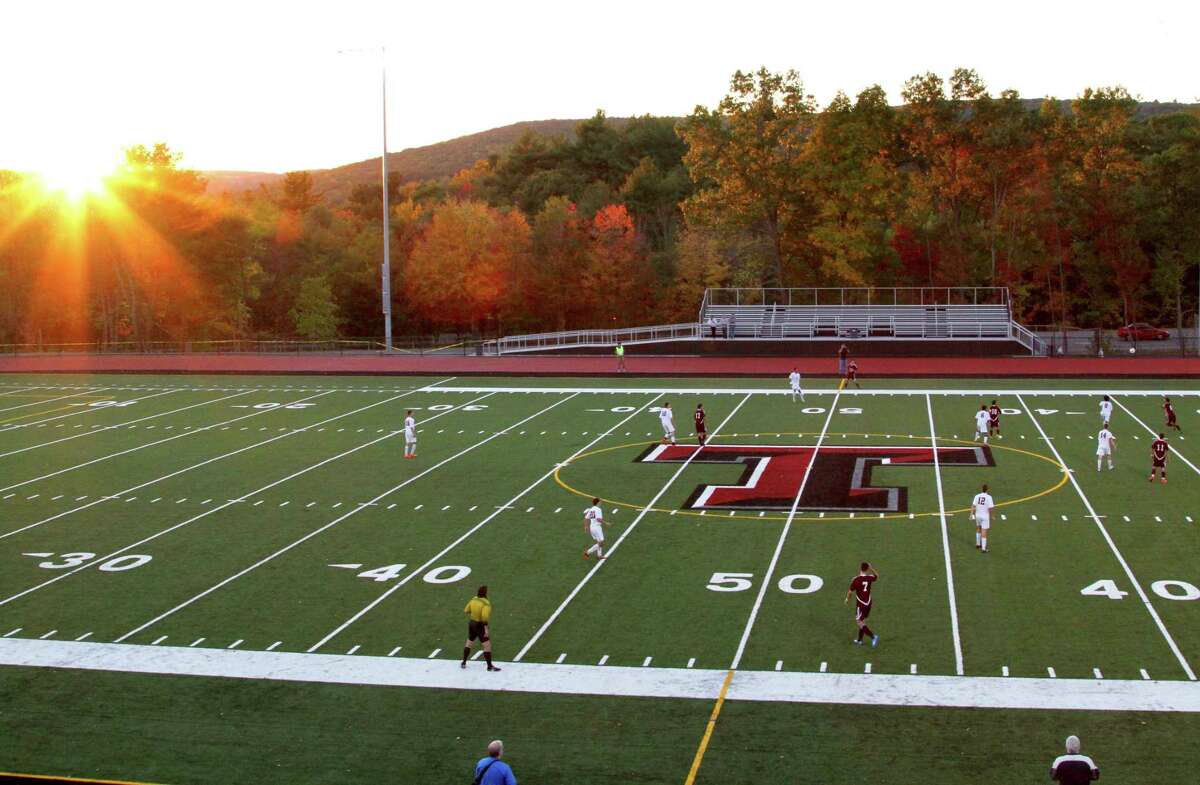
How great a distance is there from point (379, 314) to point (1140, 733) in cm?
9035

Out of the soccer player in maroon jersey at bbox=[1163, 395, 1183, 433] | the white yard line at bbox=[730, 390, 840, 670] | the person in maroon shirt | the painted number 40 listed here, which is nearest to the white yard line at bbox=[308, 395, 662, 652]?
the white yard line at bbox=[730, 390, 840, 670]

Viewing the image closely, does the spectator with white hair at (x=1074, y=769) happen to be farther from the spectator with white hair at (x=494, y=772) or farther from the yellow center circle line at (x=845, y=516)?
the yellow center circle line at (x=845, y=516)

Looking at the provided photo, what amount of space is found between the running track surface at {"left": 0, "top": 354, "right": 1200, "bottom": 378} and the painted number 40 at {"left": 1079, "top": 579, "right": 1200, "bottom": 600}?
101 ft

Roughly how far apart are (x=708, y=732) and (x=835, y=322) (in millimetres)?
52374

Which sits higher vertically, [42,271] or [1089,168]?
[1089,168]

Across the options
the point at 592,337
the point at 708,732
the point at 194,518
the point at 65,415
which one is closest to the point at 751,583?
the point at 708,732

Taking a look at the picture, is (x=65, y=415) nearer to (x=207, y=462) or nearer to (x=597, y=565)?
(x=207, y=462)

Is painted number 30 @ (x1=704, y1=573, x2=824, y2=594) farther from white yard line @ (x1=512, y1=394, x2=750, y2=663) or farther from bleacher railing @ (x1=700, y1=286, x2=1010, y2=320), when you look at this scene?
bleacher railing @ (x1=700, y1=286, x2=1010, y2=320)

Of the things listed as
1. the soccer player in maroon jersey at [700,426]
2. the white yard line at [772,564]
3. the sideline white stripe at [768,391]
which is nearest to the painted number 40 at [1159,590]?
the white yard line at [772,564]

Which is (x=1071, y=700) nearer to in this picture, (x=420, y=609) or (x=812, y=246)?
(x=420, y=609)

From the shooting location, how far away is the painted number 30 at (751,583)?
68.8 feet

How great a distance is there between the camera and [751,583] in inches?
843

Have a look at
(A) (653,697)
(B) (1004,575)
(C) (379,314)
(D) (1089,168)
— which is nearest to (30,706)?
(A) (653,697)

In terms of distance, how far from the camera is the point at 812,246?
7538cm
